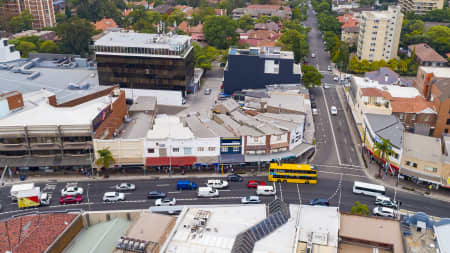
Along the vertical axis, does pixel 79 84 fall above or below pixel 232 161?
above

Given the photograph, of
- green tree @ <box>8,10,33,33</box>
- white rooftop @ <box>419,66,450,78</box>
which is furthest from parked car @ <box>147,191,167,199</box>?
green tree @ <box>8,10,33,33</box>

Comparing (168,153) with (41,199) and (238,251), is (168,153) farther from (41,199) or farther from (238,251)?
(238,251)

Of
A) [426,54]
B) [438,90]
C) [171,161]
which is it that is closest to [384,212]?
[171,161]

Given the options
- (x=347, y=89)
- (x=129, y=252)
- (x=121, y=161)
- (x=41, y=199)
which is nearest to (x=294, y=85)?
(x=347, y=89)

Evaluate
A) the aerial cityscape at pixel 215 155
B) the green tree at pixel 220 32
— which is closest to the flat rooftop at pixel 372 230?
the aerial cityscape at pixel 215 155

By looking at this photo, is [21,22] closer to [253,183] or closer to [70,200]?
[70,200]

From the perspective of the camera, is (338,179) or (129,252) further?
(338,179)
